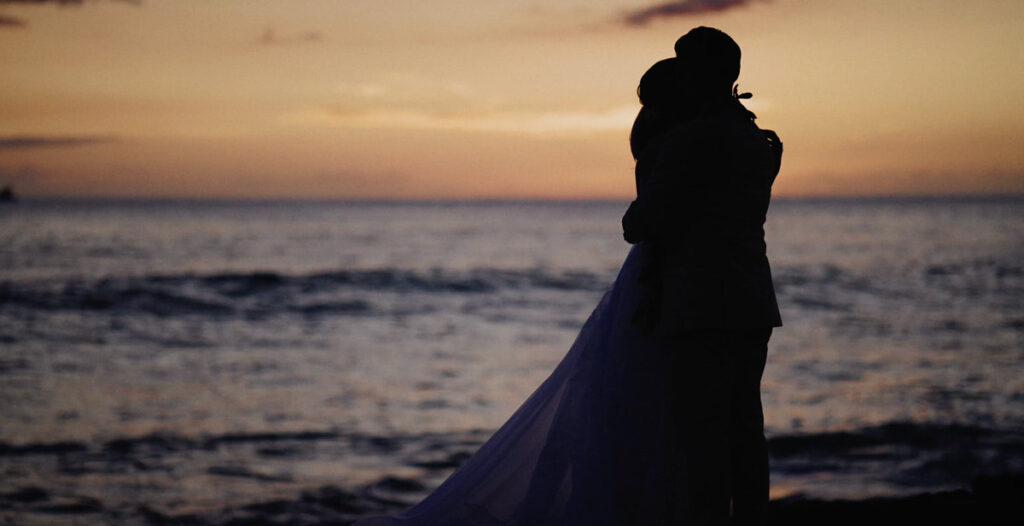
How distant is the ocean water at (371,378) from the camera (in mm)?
6914

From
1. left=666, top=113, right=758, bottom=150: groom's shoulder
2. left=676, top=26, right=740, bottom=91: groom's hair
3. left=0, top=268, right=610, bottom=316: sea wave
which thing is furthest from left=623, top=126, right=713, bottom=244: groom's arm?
left=0, top=268, right=610, bottom=316: sea wave

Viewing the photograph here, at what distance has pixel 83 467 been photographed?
705cm

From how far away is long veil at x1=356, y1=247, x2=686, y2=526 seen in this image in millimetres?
3121

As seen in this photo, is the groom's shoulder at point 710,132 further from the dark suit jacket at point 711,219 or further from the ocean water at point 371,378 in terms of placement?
the ocean water at point 371,378

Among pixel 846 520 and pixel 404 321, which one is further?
pixel 404 321

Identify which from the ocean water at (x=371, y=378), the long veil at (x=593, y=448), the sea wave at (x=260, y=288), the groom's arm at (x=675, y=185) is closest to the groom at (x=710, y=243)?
the groom's arm at (x=675, y=185)

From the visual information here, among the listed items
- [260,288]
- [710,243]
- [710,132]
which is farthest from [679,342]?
[260,288]

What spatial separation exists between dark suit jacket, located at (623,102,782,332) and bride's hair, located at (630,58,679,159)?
178mm

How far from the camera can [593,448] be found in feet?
10.7

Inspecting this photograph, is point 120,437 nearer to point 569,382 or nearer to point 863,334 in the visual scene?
point 569,382

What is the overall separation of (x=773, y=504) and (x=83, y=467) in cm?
530

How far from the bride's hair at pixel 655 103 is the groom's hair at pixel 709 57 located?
126 mm

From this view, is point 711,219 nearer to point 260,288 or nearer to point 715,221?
point 715,221

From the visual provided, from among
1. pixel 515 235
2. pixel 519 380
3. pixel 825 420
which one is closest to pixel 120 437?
pixel 519 380
